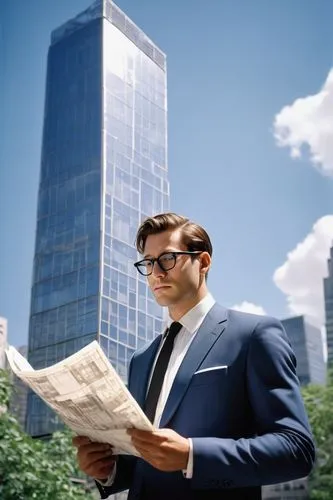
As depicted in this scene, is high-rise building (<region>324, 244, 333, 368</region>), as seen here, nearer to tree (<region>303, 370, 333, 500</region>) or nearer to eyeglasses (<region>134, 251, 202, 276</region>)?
tree (<region>303, 370, 333, 500</region>)

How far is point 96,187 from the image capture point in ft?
30.1

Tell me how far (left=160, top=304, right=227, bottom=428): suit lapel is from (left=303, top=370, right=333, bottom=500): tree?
26.4 ft

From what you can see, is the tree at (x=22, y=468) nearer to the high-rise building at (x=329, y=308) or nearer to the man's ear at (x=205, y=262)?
the man's ear at (x=205, y=262)

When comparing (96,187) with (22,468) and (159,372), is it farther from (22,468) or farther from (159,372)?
(159,372)

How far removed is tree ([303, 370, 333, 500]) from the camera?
342 inches

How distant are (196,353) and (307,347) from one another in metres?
24.9

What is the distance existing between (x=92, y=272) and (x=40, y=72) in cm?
295

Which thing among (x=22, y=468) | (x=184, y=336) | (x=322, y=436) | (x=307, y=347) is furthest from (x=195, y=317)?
(x=307, y=347)

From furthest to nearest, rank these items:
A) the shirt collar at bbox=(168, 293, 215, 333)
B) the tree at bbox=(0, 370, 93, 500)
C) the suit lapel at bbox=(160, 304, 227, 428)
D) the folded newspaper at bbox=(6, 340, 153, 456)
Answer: the tree at bbox=(0, 370, 93, 500) < the shirt collar at bbox=(168, 293, 215, 333) < the suit lapel at bbox=(160, 304, 227, 428) < the folded newspaper at bbox=(6, 340, 153, 456)

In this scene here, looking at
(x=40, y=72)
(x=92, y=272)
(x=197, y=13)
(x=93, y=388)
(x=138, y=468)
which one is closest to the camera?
(x=93, y=388)

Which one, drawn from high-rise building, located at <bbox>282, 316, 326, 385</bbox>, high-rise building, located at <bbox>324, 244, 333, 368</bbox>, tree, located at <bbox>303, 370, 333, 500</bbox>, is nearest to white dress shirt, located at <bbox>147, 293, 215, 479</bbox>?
tree, located at <bbox>303, 370, 333, 500</bbox>

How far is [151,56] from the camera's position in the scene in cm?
1050

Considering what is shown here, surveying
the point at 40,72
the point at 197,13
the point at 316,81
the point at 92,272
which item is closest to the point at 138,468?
the point at 197,13

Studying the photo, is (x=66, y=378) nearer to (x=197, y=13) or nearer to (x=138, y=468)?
(x=138, y=468)
